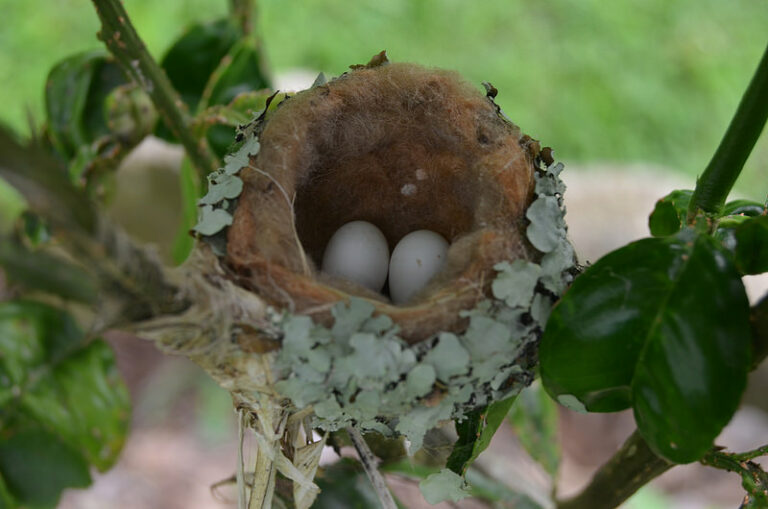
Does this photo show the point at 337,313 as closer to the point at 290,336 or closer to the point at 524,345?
the point at 290,336

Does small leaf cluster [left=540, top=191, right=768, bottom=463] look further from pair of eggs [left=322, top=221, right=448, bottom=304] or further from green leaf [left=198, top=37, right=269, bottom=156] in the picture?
green leaf [left=198, top=37, right=269, bottom=156]

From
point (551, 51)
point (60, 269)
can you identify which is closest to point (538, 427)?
point (60, 269)

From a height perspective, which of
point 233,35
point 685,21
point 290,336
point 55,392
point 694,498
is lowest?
point 694,498

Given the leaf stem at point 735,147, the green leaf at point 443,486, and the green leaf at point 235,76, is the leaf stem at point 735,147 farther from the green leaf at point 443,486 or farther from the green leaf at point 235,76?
the green leaf at point 235,76

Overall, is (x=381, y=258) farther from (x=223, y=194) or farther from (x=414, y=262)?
(x=223, y=194)

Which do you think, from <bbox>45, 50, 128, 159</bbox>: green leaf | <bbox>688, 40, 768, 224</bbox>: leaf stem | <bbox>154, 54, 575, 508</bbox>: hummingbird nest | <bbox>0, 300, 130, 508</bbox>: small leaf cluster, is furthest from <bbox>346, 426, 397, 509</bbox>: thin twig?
<bbox>45, 50, 128, 159</bbox>: green leaf

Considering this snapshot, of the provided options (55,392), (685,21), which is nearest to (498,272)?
(55,392)
